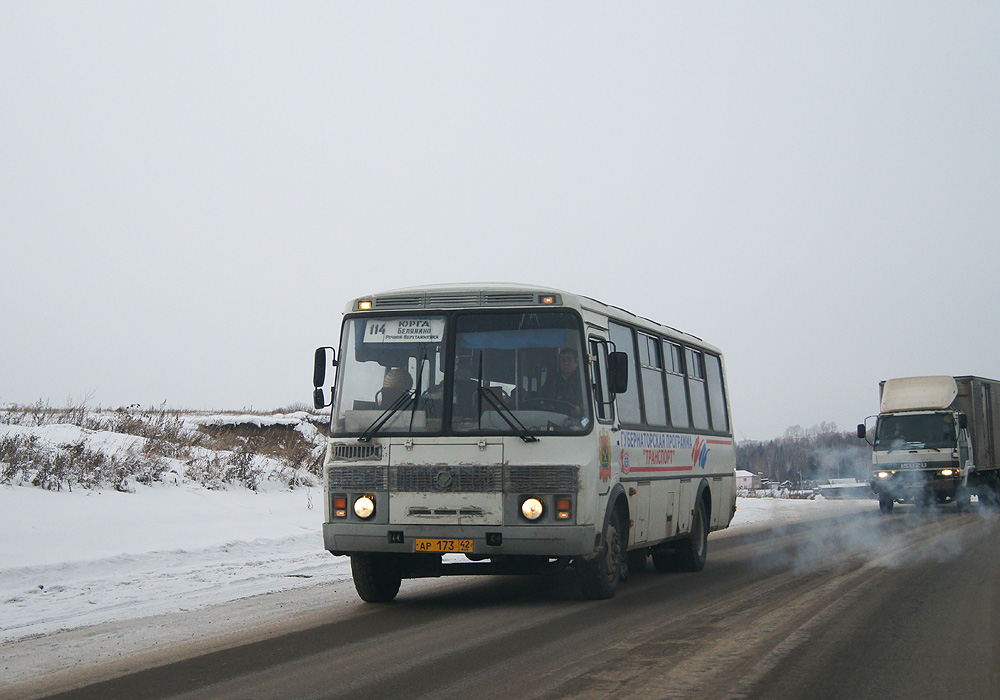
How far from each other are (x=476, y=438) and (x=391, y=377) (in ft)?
3.66

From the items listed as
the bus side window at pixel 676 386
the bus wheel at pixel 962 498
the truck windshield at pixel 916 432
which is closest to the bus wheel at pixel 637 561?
the bus side window at pixel 676 386

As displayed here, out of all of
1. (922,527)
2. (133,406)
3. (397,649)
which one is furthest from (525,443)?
(133,406)

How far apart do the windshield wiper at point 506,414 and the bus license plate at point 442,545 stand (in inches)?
43.9

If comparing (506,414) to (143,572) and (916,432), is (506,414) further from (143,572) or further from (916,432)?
(916,432)

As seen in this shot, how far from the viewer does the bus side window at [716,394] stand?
1622 cm

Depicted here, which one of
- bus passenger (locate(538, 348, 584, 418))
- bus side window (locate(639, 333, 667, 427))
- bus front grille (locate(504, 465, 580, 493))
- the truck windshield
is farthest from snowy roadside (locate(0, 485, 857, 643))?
the truck windshield

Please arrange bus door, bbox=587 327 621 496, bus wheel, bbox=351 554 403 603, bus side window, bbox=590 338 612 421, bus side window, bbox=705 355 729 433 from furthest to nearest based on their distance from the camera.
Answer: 1. bus side window, bbox=705 355 729 433
2. bus wheel, bbox=351 554 403 603
3. bus side window, bbox=590 338 612 421
4. bus door, bbox=587 327 621 496

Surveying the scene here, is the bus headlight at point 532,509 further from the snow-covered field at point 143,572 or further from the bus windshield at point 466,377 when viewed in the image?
the snow-covered field at point 143,572

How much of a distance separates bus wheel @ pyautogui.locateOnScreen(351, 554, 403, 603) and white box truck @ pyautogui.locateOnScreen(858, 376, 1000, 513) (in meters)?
22.4

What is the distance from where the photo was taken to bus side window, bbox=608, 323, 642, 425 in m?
11.6

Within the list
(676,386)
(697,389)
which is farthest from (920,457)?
(676,386)

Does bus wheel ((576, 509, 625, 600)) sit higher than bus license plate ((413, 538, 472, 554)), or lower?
lower

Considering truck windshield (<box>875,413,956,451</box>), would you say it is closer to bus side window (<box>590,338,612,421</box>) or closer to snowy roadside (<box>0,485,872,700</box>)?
snowy roadside (<box>0,485,872,700</box>)

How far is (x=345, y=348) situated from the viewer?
425 inches
